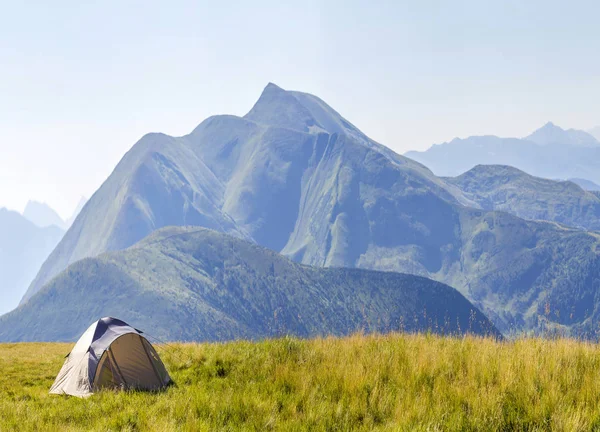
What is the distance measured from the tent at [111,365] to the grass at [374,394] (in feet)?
4.23

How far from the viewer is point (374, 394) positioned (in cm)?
1005

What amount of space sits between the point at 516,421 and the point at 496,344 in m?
5.26

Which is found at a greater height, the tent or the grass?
the grass

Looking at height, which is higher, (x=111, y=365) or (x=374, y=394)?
(x=374, y=394)

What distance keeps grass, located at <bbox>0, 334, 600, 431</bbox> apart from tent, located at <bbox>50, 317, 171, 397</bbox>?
4.23 feet

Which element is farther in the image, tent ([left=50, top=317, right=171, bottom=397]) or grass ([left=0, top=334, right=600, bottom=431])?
tent ([left=50, top=317, right=171, bottom=397])

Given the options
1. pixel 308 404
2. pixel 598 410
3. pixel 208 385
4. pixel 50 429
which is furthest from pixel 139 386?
pixel 598 410

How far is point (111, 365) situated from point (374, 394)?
969cm

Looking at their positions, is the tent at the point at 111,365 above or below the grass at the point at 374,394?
below

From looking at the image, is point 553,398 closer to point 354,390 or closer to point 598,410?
point 598,410

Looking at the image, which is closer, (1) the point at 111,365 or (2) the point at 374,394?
(2) the point at 374,394

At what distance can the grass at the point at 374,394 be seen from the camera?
8852 millimetres

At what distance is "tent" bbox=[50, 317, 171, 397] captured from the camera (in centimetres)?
1559

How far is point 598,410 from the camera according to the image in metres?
8.52
